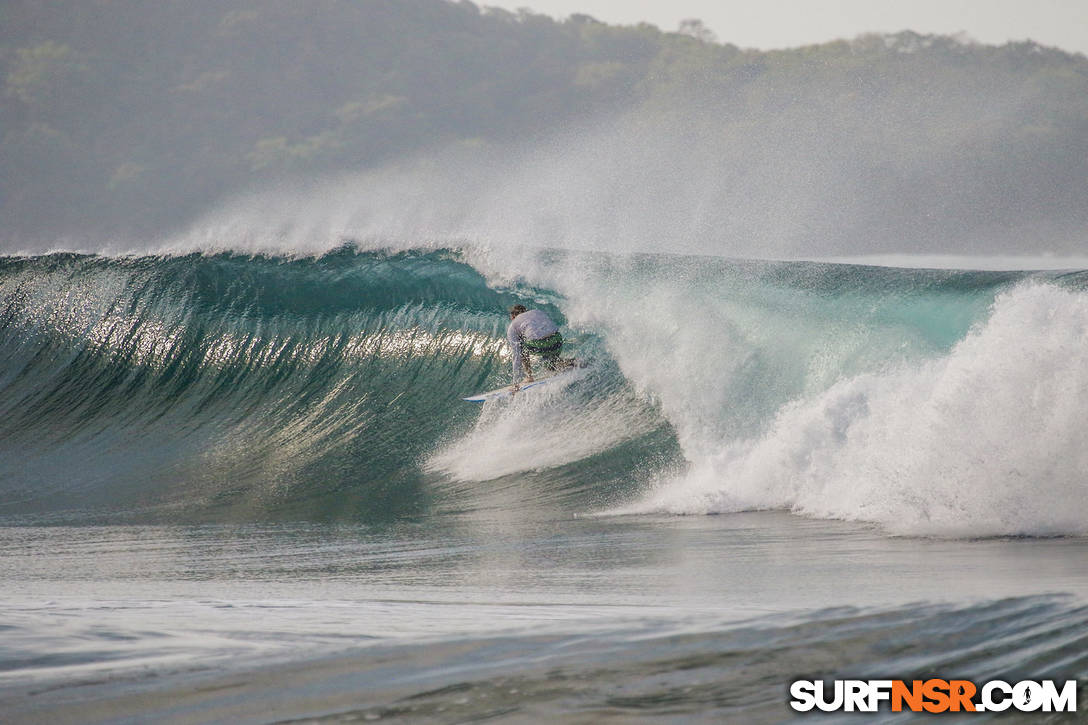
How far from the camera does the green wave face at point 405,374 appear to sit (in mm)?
9750

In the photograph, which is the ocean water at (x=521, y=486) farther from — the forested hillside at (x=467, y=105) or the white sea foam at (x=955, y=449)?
the forested hillside at (x=467, y=105)

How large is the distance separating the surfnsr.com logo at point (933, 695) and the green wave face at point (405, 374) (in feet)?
17.2

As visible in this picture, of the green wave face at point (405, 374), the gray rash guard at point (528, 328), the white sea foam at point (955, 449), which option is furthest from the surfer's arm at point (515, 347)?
the white sea foam at point (955, 449)

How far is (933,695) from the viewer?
3271 mm

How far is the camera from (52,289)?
16.5 m

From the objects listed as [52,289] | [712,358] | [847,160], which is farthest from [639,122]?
[712,358]

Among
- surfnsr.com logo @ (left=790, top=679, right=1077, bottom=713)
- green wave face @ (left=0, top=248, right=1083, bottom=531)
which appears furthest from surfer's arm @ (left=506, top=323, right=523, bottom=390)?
surfnsr.com logo @ (left=790, top=679, right=1077, bottom=713)

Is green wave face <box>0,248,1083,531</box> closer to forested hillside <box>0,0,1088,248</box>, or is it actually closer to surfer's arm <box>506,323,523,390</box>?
surfer's arm <box>506,323,523,390</box>

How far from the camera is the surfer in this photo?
978 centimetres

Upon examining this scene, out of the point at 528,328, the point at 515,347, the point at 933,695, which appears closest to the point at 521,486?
the point at 515,347

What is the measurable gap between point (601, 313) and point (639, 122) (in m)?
59.2

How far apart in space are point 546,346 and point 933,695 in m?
6.90

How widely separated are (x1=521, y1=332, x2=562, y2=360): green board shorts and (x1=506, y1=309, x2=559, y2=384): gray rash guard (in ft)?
0.24

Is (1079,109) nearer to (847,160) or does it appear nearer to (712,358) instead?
(847,160)
